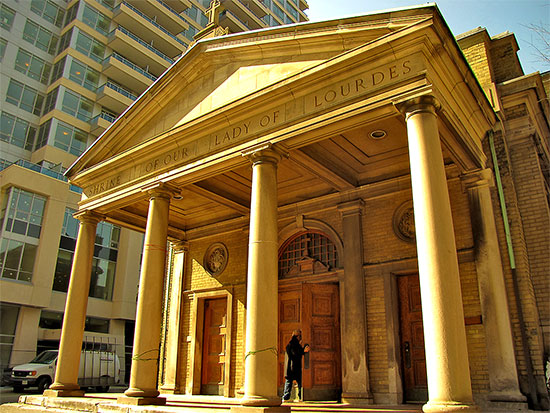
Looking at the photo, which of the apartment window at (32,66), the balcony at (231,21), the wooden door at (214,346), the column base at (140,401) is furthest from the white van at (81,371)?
the balcony at (231,21)

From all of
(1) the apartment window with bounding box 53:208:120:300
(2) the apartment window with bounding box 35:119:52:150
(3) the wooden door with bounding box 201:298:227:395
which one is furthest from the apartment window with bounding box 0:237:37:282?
(3) the wooden door with bounding box 201:298:227:395

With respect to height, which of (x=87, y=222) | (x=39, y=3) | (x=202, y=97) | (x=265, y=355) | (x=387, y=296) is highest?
(x=39, y=3)

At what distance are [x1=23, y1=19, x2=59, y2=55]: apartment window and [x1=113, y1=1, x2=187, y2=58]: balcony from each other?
555cm

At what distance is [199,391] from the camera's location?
13898 mm

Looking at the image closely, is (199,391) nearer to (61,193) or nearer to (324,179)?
(324,179)

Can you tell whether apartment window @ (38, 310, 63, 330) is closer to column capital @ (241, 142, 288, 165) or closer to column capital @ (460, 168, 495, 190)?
column capital @ (241, 142, 288, 165)

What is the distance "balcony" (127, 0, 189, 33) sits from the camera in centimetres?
3969

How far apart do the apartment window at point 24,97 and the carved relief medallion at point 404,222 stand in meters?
31.3

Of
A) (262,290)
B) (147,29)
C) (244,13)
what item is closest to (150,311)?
(262,290)

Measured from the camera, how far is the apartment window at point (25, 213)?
85.7 ft

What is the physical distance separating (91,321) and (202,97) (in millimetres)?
24894

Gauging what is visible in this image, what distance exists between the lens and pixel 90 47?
36.5 m

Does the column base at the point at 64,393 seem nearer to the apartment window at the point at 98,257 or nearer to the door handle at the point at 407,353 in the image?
the door handle at the point at 407,353

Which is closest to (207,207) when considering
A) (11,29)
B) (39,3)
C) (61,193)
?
(61,193)
